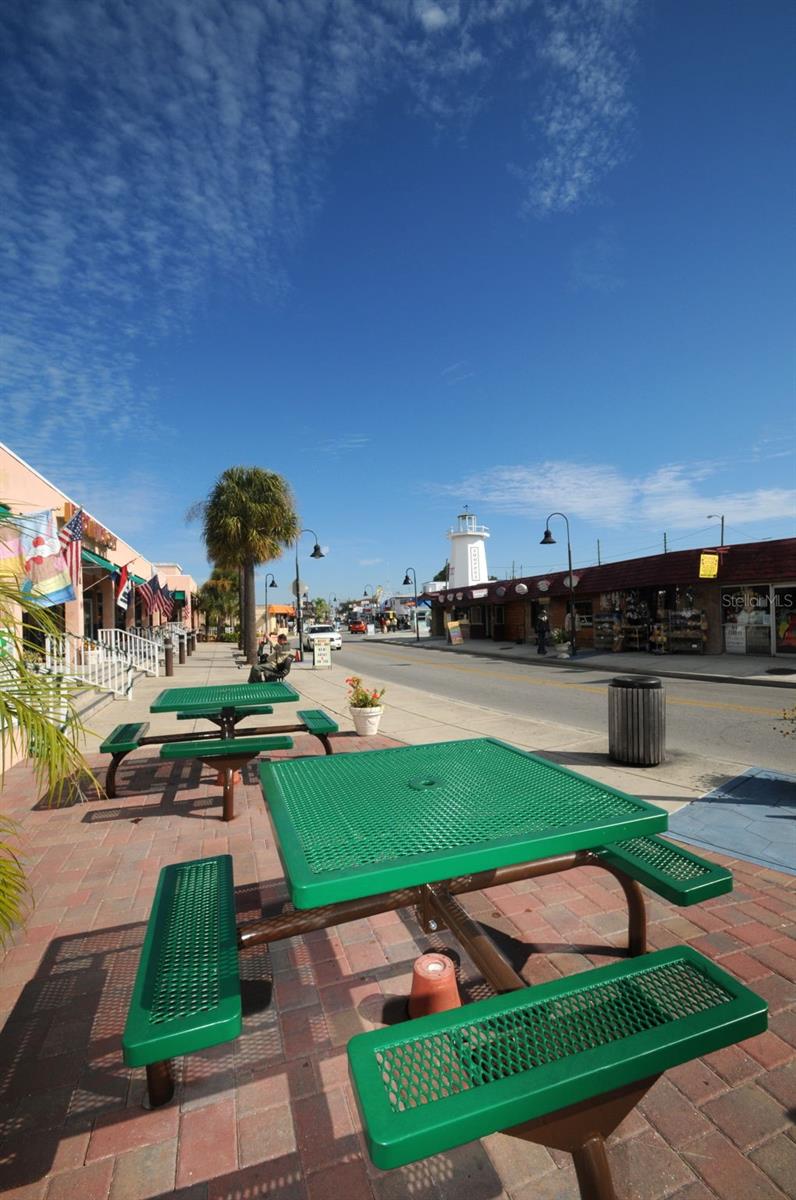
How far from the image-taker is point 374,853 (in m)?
1.98

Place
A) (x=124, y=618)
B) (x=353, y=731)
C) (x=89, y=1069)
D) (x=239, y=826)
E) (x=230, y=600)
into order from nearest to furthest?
(x=89, y=1069), (x=239, y=826), (x=353, y=731), (x=124, y=618), (x=230, y=600)

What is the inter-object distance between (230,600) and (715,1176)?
5262cm

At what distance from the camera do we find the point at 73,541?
1276 centimetres

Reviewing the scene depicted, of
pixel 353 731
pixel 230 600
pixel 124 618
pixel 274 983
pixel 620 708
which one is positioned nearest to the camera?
pixel 274 983

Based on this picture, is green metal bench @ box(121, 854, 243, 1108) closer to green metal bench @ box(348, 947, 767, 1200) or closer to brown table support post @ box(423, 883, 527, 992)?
A: green metal bench @ box(348, 947, 767, 1200)

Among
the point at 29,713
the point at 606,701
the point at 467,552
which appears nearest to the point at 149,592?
the point at 606,701

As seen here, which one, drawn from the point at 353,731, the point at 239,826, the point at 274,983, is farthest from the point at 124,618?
the point at 274,983

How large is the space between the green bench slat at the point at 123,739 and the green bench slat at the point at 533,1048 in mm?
4269

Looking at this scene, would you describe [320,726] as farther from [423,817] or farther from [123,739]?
[423,817]

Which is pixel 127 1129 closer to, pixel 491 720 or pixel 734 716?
pixel 491 720

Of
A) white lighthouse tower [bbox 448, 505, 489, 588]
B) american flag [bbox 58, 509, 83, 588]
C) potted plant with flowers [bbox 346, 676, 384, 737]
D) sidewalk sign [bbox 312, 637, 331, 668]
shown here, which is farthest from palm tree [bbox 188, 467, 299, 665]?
white lighthouse tower [bbox 448, 505, 489, 588]

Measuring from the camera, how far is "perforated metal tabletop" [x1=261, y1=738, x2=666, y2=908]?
1877 millimetres

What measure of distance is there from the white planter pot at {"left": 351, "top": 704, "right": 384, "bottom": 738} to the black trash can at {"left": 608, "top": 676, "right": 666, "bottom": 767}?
3380 mm

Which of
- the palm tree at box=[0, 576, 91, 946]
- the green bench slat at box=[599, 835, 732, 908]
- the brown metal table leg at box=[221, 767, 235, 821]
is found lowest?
the brown metal table leg at box=[221, 767, 235, 821]
